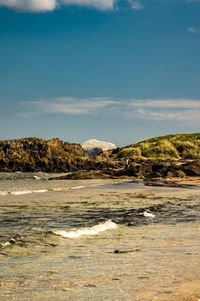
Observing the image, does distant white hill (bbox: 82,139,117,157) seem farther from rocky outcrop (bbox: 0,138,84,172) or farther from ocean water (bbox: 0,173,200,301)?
ocean water (bbox: 0,173,200,301)

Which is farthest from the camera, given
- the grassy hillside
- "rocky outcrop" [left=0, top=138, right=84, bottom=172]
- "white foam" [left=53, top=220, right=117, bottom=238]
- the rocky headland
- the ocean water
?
the grassy hillside

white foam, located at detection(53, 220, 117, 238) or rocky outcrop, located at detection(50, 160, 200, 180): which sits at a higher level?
rocky outcrop, located at detection(50, 160, 200, 180)

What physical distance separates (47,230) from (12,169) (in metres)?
36.0

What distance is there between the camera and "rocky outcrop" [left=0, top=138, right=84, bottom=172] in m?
39.3

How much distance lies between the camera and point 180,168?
24.3 meters

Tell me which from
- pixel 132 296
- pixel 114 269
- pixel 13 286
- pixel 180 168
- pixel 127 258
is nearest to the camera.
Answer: pixel 132 296

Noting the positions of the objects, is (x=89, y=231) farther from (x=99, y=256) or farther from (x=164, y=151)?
(x=164, y=151)

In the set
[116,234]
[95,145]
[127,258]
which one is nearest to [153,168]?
[116,234]

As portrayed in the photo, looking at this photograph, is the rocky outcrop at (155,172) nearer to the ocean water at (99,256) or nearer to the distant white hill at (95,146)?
the ocean water at (99,256)

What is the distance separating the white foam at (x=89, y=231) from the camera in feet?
19.6

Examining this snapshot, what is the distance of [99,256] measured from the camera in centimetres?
454

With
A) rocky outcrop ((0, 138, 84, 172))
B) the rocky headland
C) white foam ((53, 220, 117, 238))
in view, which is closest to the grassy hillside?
the rocky headland

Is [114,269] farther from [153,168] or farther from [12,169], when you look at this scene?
[12,169]

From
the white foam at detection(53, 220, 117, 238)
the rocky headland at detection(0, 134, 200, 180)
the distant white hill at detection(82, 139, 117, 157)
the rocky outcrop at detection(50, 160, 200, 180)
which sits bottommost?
the white foam at detection(53, 220, 117, 238)
